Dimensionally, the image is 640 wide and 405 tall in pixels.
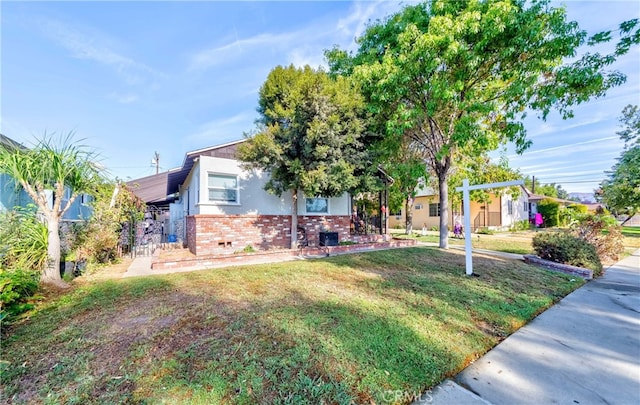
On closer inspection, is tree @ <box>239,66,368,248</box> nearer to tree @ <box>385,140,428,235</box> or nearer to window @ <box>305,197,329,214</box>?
tree @ <box>385,140,428,235</box>

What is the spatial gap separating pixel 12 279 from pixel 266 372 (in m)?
4.26

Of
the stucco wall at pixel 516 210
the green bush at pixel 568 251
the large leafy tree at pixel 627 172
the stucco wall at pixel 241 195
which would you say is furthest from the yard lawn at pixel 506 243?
the stucco wall at pixel 241 195

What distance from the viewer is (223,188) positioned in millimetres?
9461

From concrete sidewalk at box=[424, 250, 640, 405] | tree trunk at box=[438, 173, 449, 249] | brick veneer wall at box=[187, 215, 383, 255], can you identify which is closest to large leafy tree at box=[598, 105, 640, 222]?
tree trunk at box=[438, 173, 449, 249]

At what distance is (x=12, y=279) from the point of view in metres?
3.75

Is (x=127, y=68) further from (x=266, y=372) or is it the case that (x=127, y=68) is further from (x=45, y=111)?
(x=266, y=372)

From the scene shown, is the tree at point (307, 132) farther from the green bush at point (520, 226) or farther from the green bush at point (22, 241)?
the green bush at point (520, 226)

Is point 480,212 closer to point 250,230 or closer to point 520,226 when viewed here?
point 520,226

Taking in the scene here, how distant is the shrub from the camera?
877cm

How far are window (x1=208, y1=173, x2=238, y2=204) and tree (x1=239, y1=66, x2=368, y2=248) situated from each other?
149cm

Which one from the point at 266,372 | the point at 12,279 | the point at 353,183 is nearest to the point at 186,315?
the point at 266,372

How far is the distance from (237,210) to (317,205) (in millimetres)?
3480

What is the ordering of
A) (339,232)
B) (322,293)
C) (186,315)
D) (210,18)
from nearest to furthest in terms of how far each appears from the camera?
(186,315), (322,293), (210,18), (339,232)

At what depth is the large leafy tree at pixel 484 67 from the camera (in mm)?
7215
